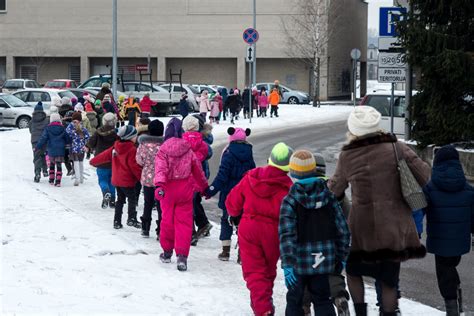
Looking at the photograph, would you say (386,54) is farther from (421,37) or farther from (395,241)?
(395,241)

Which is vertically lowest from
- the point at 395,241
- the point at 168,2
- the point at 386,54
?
the point at 395,241

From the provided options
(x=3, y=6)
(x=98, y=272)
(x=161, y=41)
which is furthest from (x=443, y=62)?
(x=3, y=6)

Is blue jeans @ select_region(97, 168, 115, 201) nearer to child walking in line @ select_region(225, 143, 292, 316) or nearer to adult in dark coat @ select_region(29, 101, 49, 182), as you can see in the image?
adult in dark coat @ select_region(29, 101, 49, 182)

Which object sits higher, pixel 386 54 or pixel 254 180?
pixel 386 54

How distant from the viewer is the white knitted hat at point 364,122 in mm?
6793

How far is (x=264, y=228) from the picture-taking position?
7.28 meters

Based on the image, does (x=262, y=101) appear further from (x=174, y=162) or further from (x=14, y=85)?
(x=174, y=162)

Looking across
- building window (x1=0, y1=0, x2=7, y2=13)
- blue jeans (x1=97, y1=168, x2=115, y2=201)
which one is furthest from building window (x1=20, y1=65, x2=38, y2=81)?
blue jeans (x1=97, y1=168, x2=115, y2=201)

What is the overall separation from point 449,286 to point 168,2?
6196 cm

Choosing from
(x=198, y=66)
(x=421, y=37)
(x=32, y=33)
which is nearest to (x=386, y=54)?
(x=421, y=37)

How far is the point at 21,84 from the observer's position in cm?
4884

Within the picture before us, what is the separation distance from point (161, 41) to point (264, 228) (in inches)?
2426

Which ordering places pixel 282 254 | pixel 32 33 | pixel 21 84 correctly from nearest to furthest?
pixel 282 254 < pixel 21 84 < pixel 32 33

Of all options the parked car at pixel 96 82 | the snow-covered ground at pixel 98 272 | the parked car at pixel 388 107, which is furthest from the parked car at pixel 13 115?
the snow-covered ground at pixel 98 272
